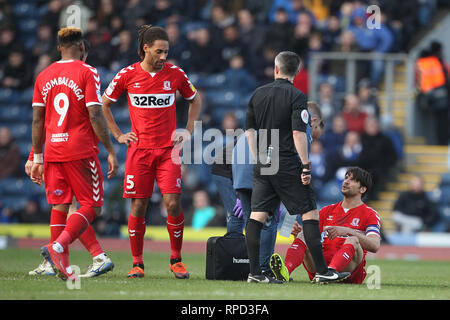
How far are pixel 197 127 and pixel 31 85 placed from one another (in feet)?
15.0

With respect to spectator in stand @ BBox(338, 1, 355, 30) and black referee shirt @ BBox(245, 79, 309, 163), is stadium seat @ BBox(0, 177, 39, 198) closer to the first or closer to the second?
spectator in stand @ BBox(338, 1, 355, 30)

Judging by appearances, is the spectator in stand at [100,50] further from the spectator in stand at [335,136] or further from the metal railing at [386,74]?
the spectator in stand at [335,136]

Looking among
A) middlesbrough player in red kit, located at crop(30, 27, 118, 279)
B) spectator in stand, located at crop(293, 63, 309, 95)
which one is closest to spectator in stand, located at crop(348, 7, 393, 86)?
spectator in stand, located at crop(293, 63, 309, 95)

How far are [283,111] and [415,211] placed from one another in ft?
31.2

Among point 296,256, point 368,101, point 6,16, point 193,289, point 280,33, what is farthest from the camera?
point 6,16

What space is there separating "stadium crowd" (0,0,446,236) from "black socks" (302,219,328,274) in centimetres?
870

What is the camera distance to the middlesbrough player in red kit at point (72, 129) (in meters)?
8.60

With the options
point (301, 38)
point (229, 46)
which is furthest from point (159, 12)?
point (301, 38)

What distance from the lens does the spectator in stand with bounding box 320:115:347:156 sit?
58.4ft

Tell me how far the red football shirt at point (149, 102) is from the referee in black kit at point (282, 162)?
1037 millimetres

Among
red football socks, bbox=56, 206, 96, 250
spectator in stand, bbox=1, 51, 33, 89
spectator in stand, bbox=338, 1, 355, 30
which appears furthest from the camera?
spectator in stand, bbox=1, 51, 33, 89

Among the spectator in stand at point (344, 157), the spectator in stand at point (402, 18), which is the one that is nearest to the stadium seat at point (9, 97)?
the spectator in stand at point (344, 157)

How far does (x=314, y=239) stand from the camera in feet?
27.2

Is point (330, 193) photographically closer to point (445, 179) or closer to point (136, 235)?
point (445, 179)
